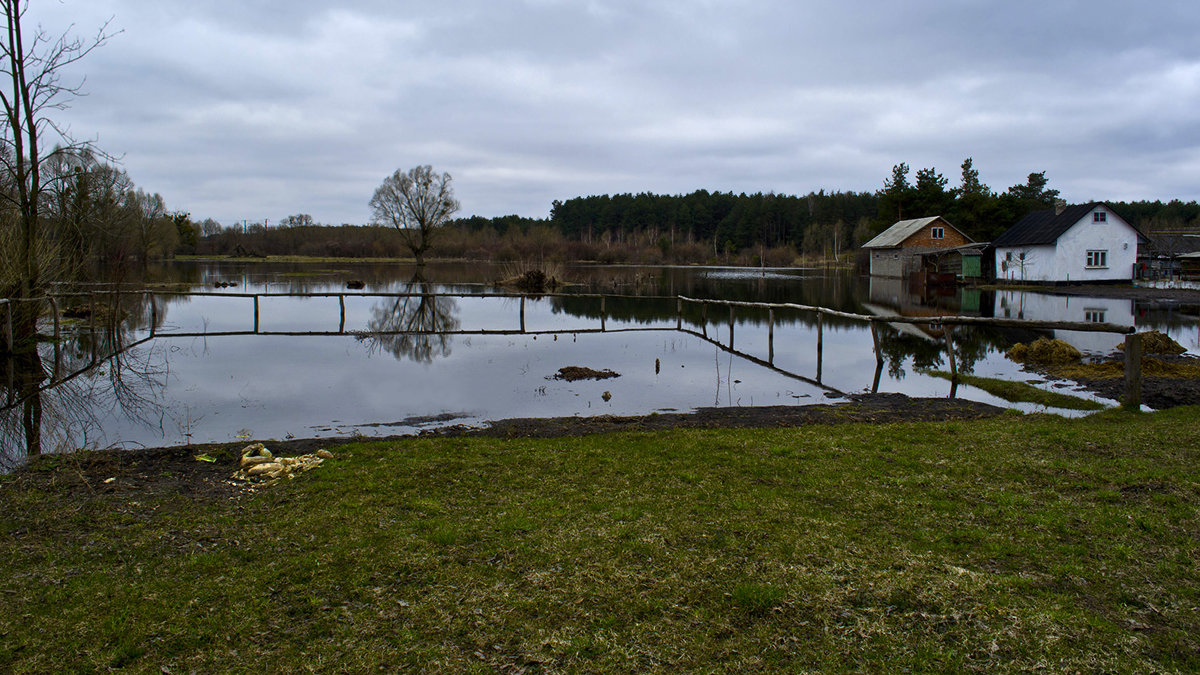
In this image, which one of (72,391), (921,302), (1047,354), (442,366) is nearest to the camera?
(72,391)

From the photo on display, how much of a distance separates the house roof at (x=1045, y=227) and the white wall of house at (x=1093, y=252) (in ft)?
1.36

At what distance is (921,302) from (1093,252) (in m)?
19.6

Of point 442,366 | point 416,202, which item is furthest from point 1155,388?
point 416,202

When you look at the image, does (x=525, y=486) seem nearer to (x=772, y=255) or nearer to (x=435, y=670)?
(x=435, y=670)

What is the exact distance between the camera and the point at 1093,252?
48969mm

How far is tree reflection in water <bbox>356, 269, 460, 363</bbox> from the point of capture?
68.5 feet

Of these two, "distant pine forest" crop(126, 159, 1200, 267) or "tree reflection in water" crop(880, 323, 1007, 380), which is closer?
"tree reflection in water" crop(880, 323, 1007, 380)

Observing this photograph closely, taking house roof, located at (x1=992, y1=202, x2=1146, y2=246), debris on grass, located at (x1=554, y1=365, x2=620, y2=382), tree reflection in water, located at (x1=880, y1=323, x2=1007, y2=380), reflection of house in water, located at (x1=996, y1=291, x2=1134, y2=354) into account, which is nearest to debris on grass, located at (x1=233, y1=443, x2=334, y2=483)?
debris on grass, located at (x1=554, y1=365, x2=620, y2=382)

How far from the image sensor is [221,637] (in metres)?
4.15

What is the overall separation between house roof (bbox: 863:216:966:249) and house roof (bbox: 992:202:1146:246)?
6.11m

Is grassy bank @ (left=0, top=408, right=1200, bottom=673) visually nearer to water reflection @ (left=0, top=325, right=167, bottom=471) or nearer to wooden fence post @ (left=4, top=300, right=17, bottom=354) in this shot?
water reflection @ (left=0, top=325, right=167, bottom=471)

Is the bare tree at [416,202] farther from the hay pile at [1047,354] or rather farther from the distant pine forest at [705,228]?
the hay pile at [1047,354]

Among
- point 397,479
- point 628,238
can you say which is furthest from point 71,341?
point 628,238

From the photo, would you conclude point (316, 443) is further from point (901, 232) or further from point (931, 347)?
point (901, 232)
